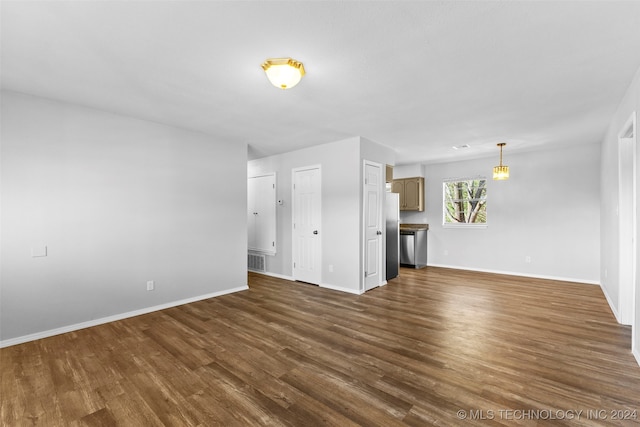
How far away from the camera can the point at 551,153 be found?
5664 millimetres

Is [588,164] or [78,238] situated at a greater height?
[588,164]

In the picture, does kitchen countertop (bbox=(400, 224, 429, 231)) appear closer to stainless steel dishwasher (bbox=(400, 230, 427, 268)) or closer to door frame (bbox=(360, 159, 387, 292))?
stainless steel dishwasher (bbox=(400, 230, 427, 268))

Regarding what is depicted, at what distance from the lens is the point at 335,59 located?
7.61ft

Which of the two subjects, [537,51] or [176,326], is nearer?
[537,51]

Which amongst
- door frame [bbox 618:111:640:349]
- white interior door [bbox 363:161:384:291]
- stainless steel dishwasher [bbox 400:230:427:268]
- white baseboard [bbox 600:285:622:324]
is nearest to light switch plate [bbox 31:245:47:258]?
white interior door [bbox 363:161:384:291]

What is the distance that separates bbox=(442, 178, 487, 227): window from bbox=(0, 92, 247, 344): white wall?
5210 mm

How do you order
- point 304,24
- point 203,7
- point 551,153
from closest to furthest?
point 203,7 < point 304,24 < point 551,153

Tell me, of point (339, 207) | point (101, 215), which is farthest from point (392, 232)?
point (101, 215)

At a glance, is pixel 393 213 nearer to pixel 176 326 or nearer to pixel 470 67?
pixel 470 67

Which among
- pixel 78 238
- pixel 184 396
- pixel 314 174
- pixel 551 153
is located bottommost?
pixel 184 396

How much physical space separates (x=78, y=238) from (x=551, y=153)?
7928mm

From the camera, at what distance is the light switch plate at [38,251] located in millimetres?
3033

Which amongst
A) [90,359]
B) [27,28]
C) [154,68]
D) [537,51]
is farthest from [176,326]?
[537,51]

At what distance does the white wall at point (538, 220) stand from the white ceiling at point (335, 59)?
1.84 m
